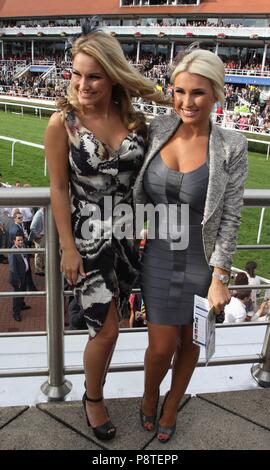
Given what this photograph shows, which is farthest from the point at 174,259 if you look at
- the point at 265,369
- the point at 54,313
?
the point at 265,369

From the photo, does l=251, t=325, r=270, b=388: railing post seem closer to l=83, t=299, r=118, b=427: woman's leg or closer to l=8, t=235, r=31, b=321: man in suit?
l=83, t=299, r=118, b=427: woman's leg

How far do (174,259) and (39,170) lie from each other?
14690 millimetres

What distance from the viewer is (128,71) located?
1.77m

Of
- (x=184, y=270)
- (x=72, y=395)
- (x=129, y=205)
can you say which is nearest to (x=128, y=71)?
(x=129, y=205)

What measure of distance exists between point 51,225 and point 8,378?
0.93 meters

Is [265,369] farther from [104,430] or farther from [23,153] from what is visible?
[23,153]

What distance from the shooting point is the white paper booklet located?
188 cm

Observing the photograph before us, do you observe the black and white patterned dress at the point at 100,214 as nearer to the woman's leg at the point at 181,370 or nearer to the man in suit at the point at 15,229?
the woman's leg at the point at 181,370

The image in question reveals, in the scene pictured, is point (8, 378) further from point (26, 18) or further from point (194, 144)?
point (26, 18)

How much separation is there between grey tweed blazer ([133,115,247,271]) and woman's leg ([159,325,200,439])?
38 cm

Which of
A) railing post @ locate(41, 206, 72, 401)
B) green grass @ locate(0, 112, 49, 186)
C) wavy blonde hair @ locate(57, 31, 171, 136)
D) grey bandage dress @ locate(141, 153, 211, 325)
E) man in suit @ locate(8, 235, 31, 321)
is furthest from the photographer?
green grass @ locate(0, 112, 49, 186)

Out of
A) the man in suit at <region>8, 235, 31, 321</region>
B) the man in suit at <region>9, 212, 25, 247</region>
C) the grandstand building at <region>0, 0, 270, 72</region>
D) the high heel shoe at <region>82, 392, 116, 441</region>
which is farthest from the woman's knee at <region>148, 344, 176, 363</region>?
the grandstand building at <region>0, 0, 270, 72</region>

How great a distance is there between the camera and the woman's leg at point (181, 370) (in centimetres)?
204

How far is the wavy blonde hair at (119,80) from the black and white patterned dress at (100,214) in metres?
0.07
